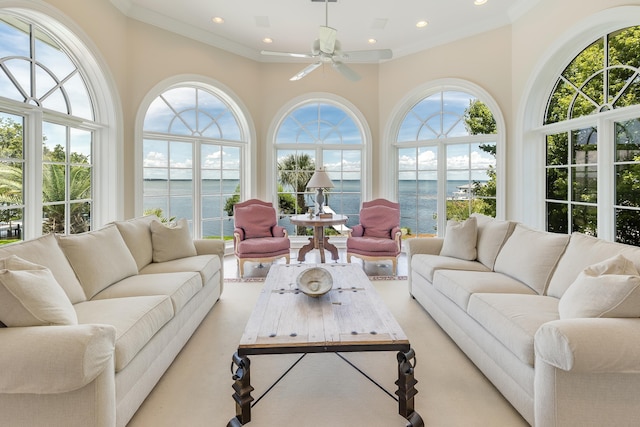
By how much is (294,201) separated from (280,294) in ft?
12.9

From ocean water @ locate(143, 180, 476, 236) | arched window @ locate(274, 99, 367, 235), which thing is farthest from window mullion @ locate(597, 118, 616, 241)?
arched window @ locate(274, 99, 367, 235)

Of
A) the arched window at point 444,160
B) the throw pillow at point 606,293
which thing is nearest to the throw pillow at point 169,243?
the throw pillow at point 606,293

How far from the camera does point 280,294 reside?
8.40 ft

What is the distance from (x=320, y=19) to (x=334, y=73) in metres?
1.38

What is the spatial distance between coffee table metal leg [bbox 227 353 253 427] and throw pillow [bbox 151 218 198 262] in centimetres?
197

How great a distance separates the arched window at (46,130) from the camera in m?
3.05

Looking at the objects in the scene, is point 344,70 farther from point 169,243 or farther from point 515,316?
point 515,316

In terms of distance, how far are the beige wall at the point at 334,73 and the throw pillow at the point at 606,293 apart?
8.96 feet

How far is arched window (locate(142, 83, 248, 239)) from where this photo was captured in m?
5.03

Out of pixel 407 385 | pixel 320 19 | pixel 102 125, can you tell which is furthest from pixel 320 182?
pixel 407 385

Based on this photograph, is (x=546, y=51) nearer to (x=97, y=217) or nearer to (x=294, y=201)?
(x=294, y=201)

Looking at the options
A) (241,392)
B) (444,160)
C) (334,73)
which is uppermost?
(334,73)

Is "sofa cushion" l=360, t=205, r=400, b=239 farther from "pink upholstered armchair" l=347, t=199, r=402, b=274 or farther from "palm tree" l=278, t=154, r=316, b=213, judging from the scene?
"palm tree" l=278, t=154, r=316, b=213

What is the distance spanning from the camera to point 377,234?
17.3 feet
